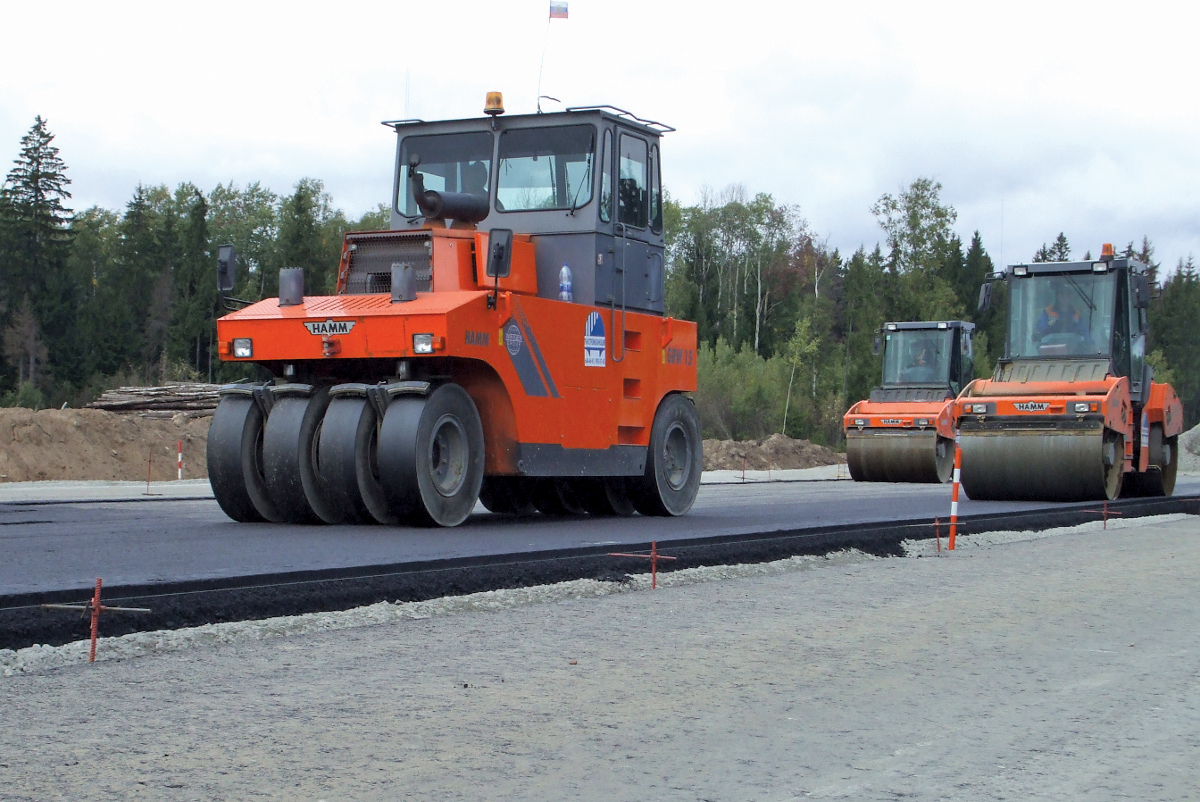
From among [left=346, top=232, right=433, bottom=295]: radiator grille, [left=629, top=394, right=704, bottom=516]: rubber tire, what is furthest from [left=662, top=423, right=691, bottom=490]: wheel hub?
[left=346, top=232, right=433, bottom=295]: radiator grille

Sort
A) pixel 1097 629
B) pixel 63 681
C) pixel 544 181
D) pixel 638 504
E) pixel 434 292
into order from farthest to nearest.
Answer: pixel 638 504, pixel 544 181, pixel 434 292, pixel 1097 629, pixel 63 681

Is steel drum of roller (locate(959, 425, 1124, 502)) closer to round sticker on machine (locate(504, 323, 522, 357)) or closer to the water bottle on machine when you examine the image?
the water bottle on machine

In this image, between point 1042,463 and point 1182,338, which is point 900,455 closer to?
point 1042,463

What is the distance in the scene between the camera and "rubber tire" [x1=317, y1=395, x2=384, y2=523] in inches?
437

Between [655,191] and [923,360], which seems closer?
[655,191]

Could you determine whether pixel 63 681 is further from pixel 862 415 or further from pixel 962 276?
pixel 962 276

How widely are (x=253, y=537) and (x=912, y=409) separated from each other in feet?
64.6

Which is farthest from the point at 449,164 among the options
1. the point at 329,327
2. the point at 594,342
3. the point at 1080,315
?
the point at 1080,315

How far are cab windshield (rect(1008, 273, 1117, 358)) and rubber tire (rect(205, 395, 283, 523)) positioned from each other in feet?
38.9

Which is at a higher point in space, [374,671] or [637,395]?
[637,395]

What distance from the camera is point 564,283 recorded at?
1291 centimetres

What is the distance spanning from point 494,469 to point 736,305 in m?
59.7

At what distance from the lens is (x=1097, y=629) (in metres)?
7.70

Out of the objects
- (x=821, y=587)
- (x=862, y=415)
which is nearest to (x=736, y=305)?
(x=862, y=415)
